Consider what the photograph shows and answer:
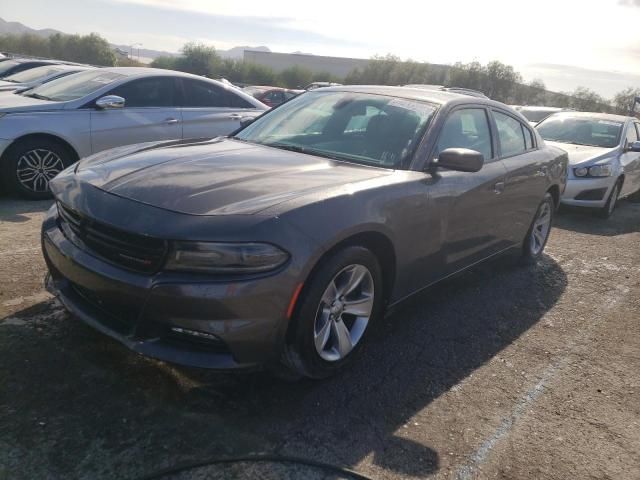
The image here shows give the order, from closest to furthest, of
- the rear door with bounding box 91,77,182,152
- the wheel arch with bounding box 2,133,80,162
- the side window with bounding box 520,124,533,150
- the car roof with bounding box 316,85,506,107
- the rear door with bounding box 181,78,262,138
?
the car roof with bounding box 316,85,506,107
the side window with bounding box 520,124,533,150
the wheel arch with bounding box 2,133,80,162
the rear door with bounding box 91,77,182,152
the rear door with bounding box 181,78,262,138

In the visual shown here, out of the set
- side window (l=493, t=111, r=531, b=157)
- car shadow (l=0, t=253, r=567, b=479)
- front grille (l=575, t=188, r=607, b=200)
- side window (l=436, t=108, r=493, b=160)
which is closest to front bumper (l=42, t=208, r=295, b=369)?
car shadow (l=0, t=253, r=567, b=479)

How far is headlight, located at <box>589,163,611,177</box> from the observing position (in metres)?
7.82

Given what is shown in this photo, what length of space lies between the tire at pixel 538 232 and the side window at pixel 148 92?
179 inches

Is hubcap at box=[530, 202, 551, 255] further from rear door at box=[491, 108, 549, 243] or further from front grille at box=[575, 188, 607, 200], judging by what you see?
front grille at box=[575, 188, 607, 200]

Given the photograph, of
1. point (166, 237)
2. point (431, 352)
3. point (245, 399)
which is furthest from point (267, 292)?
point (431, 352)

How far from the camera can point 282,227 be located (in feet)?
8.18

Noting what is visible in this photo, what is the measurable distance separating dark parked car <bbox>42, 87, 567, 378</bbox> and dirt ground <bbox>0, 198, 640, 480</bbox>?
295 millimetres

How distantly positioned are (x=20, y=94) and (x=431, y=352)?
248 inches

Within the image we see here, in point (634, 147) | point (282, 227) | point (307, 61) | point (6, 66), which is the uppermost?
point (307, 61)

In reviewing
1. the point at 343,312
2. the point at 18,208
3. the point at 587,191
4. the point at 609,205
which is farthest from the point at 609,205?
the point at 18,208

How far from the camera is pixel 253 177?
2.97 meters

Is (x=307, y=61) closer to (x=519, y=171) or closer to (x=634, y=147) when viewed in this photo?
(x=634, y=147)

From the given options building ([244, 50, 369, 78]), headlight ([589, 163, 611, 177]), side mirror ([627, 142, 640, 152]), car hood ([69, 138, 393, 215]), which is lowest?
headlight ([589, 163, 611, 177])

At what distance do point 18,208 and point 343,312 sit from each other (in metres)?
4.21
